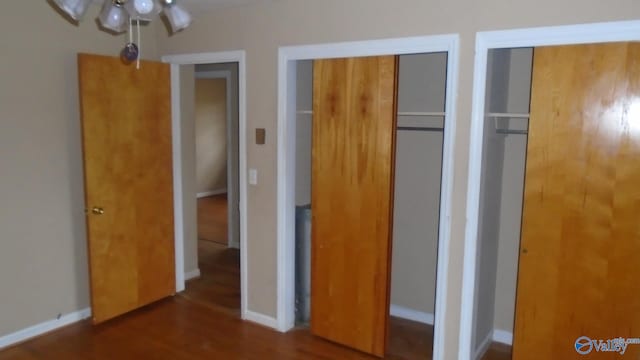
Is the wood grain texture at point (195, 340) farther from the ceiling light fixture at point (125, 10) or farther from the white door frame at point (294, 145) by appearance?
the ceiling light fixture at point (125, 10)

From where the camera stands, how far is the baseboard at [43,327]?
3.55 metres

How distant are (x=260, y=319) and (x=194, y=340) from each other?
549 mm

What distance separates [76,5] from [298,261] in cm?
247

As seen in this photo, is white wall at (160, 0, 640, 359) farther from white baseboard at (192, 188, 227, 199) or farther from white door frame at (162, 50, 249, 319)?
white baseboard at (192, 188, 227, 199)

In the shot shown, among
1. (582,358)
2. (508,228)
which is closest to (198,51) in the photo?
(508,228)

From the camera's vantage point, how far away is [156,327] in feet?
12.8

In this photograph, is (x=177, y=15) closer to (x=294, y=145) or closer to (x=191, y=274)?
(x=294, y=145)

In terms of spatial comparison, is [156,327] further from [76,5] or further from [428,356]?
[76,5]

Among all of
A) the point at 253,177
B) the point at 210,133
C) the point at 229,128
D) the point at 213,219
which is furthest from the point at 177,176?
the point at 210,133

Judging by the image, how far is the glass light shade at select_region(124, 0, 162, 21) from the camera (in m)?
2.12

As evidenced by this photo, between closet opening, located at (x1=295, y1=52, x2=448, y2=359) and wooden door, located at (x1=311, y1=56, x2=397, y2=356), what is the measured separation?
0.27 meters

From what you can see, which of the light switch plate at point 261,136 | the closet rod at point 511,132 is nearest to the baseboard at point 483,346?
the closet rod at point 511,132

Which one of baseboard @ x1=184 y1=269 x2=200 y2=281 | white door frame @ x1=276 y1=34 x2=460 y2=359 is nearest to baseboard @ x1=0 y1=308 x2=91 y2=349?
baseboard @ x1=184 y1=269 x2=200 y2=281

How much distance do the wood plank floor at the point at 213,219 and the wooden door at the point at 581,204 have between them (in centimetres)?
433
